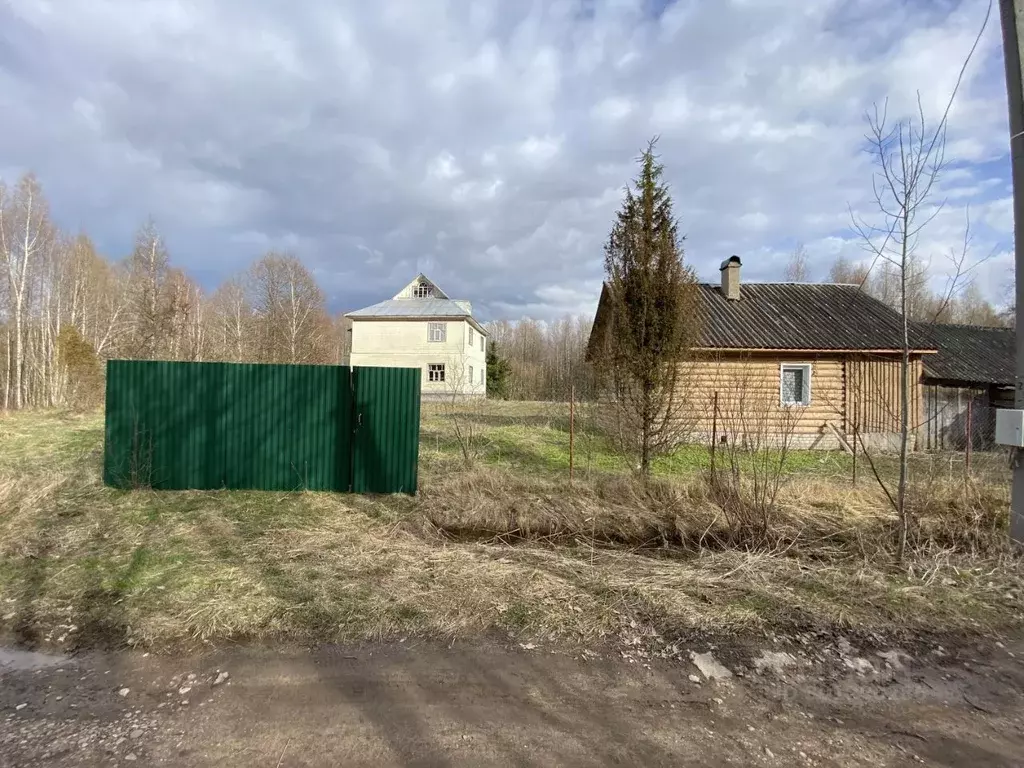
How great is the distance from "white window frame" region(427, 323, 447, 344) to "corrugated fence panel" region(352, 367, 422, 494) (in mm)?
28382

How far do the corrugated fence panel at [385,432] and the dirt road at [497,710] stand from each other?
4.36 metres

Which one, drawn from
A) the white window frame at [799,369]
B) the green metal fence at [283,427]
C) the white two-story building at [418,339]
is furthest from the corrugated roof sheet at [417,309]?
the green metal fence at [283,427]

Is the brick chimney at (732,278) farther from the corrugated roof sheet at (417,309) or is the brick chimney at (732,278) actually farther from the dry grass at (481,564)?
the corrugated roof sheet at (417,309)

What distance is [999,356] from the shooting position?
18625 millimetres

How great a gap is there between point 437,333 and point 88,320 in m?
20.5

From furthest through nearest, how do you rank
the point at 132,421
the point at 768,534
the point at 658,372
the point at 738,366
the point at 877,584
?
the point at 738,366 → the point at 658,372 → the point at 132,421 → the point at 768,534 → the point at 877,584

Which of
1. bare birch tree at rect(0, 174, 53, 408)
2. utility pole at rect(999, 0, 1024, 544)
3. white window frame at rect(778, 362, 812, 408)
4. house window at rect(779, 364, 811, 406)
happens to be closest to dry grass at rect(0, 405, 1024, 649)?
utility pole at rect(999, 0, 1024, 544)

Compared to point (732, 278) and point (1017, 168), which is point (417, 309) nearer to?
point (732, 278)

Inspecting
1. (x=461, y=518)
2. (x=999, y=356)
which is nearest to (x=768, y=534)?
(x=461, y=518)

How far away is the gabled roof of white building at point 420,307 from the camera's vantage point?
35.9 metres

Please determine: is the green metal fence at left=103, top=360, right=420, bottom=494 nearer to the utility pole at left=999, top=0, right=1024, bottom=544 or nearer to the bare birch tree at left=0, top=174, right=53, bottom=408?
the utility pole at left=999, top=0, right=1024, bottom=544

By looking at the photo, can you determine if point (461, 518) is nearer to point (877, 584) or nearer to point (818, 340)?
point (877, 584)

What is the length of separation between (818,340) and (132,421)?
56.7ft

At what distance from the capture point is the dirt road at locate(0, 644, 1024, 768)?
238 centimetres
